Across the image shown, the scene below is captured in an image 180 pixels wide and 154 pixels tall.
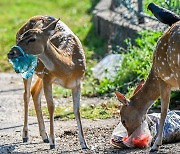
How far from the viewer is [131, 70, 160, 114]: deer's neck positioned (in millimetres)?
8719

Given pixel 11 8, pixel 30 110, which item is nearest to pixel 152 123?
pixel 30 110

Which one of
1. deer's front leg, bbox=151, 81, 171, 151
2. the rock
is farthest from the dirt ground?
the rock

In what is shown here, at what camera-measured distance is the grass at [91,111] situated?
10.8m

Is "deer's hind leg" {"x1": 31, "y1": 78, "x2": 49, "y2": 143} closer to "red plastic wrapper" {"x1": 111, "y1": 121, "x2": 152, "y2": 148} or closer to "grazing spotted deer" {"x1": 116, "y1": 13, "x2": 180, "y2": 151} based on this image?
"red plastic wrapper" {"x1": 111, "y1": 121, "x2": 152, "y2": 148}

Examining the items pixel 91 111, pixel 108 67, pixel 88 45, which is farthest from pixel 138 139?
pixel 88 45

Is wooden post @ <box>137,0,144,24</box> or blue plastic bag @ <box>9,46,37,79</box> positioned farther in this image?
wooden post @ <box>137,0,144,24</box>

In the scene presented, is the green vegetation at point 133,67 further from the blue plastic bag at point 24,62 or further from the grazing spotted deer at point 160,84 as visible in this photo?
the blue plastic bag at point 24,62

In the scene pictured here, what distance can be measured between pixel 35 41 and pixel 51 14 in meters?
10.9

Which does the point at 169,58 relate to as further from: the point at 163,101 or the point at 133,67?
the point at 133,67

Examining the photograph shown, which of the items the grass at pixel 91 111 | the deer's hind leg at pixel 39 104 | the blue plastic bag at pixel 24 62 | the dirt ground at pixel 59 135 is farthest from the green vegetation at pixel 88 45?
the blue plastic bag at pixel 24 62

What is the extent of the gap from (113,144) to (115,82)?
3.20 metres

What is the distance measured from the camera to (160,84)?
28.1ft

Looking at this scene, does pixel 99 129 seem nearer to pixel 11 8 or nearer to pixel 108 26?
pixel 108 26

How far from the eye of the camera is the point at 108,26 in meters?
15.6
